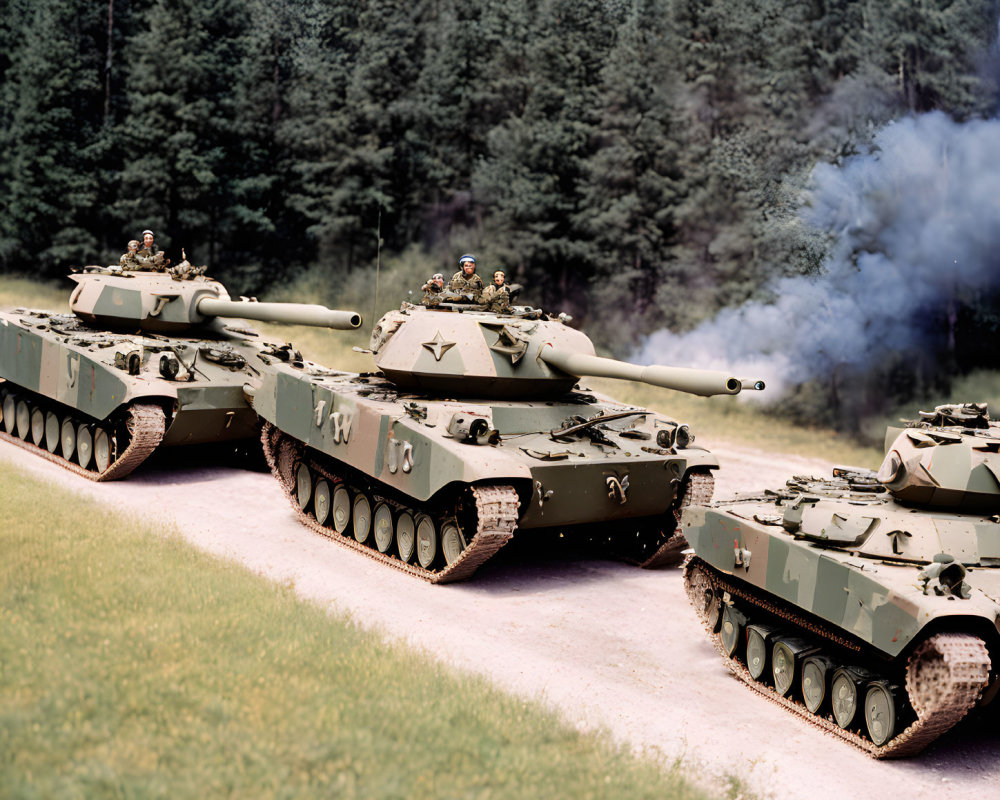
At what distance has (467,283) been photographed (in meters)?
16.2

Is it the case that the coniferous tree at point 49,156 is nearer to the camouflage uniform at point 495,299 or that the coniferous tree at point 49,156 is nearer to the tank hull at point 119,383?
the tank hull at point 119,383

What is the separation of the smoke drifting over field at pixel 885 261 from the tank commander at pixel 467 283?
5647 mm

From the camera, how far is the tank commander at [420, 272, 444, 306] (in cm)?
1588

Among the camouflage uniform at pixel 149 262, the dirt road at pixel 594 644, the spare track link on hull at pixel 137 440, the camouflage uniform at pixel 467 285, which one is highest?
the camouflage uniform at pixel 467 285

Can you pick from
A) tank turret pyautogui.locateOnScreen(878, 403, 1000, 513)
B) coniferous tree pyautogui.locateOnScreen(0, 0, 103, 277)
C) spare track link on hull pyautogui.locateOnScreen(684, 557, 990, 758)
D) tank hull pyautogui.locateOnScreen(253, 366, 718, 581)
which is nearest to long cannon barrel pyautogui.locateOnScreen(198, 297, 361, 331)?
tank hull pyautogui.locateOnScreen(253, 366, 718, 581)

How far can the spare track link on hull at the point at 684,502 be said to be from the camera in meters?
14.4

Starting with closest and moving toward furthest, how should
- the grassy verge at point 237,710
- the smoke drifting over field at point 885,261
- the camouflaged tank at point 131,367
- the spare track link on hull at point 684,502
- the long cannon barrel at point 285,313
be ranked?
the grassy verge at point 237,710 → the spare track link on hull at point 684,502 → the long cannon barrel at point 285,313 → the camouflaged tank at point 131,367 → the smoke drifting over field at point 885,261

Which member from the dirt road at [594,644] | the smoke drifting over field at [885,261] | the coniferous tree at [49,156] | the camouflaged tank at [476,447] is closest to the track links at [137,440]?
the dirt road at [594,644]

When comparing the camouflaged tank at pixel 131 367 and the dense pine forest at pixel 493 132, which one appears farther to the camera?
the dense pine forest at pixel 493 132

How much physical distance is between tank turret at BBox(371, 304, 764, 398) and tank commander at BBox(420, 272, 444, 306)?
1.19ft

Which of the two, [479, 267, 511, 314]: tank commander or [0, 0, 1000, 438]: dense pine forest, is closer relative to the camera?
[479, 267, 511, 314]: tank commander

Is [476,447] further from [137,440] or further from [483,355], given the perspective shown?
[137,440]

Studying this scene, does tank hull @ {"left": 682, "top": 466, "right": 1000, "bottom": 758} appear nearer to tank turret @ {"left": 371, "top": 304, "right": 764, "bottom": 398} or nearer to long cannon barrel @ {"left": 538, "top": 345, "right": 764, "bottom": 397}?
long cannon barrel @ {"left": 538, "top": 345, "right": 764, "bottom": 397}

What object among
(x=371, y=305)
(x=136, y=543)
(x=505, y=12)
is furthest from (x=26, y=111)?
(x=136, y=543)
